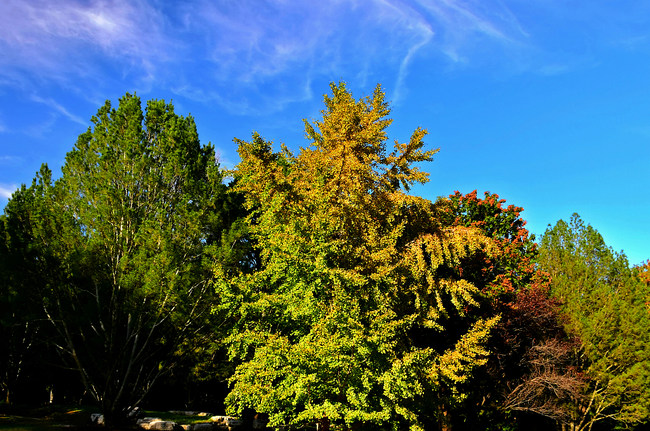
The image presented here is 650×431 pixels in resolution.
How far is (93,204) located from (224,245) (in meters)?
5.46

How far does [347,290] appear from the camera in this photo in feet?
44.8

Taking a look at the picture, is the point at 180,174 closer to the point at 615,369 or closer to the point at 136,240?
the point at 136,240

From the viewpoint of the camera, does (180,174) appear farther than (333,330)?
Yes

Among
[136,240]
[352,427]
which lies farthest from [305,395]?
[136,240]

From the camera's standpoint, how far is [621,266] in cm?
2211

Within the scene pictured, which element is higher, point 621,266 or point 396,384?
point 621,266

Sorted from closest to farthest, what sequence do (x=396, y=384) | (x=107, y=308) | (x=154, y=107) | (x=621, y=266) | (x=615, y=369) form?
(x=396, y=384)
(x=107, y=308)
(x=154, y=107)
(x=615, y=369)
(x=621, y=266)

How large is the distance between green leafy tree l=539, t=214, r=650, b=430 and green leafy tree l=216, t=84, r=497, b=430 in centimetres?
718

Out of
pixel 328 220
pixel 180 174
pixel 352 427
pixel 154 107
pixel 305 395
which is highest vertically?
pixel 154 107

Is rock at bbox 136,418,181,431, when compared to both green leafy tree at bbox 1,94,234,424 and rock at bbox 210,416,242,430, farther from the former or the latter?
rock at bbox 210,416,242,430

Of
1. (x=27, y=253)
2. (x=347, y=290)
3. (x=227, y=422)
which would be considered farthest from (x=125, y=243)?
(x=227, y=422)

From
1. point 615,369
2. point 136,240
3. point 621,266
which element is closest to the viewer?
point 136,240

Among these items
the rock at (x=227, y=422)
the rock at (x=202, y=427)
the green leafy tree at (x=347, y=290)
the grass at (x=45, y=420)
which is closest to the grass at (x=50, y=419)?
the grass at (x=45, y=420)

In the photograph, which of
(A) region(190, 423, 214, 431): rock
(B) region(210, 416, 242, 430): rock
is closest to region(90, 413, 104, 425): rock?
(A) region(190, 423, 214, 431): rock
